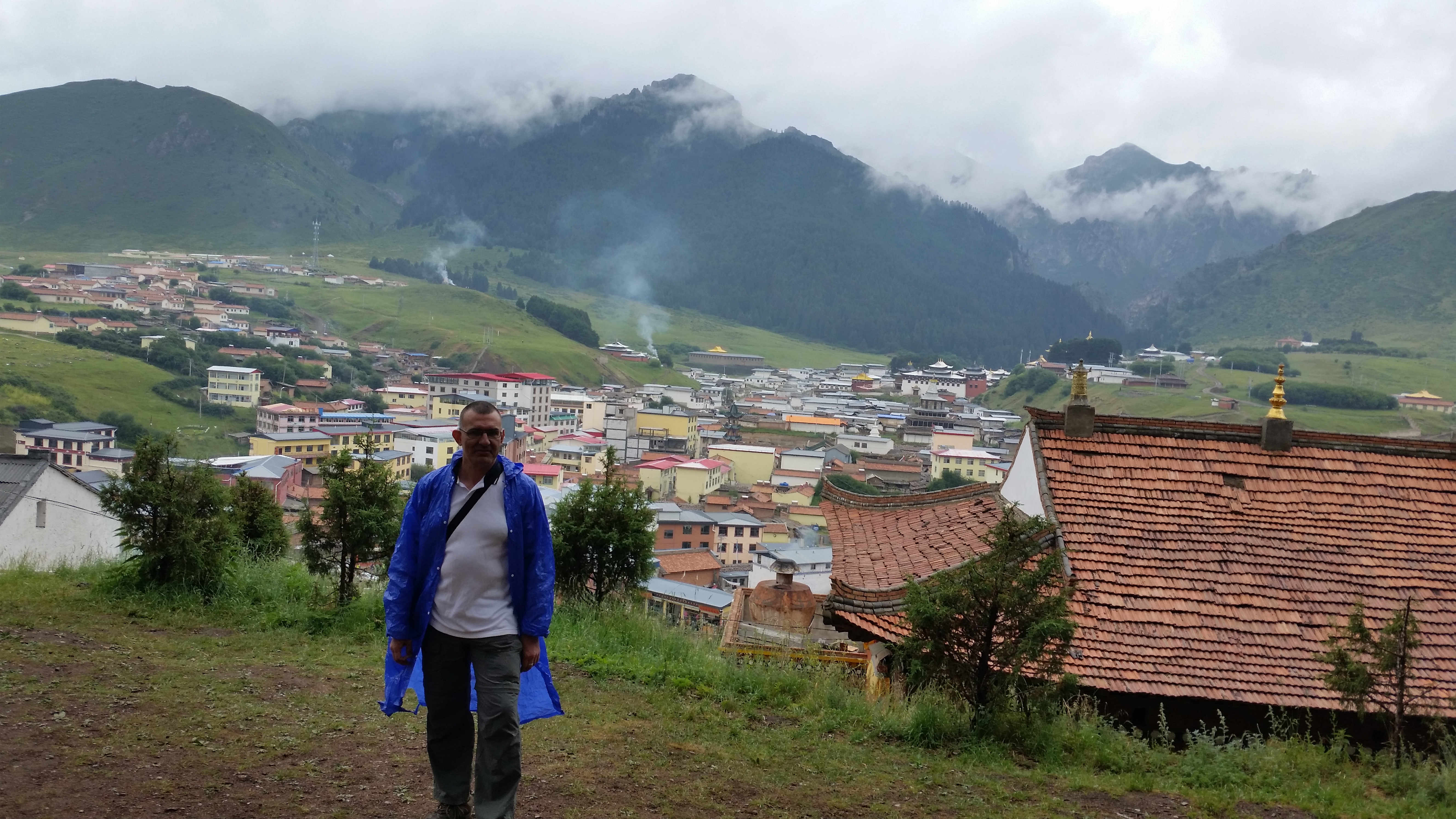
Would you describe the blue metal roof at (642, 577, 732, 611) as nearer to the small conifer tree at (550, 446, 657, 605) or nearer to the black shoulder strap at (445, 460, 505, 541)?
the small conifer tree at (550, 446, 657, 605)

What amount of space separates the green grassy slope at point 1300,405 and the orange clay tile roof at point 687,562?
34547 mm

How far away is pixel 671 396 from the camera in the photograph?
8575 cm

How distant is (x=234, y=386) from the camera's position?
65062mm

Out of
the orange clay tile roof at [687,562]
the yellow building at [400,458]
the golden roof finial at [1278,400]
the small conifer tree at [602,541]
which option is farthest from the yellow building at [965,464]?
the small conifer tree at [602,541]

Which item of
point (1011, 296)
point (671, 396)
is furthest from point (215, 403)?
point (1011, 296)

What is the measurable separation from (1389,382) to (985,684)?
319 feet

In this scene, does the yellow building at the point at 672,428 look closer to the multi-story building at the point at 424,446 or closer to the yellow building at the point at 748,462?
the yellow building at the point at 748,462

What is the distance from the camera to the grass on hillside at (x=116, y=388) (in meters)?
55.1

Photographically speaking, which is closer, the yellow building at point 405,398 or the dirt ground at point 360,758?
the dirt ground at point 360,758

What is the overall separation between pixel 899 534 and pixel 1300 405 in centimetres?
8077

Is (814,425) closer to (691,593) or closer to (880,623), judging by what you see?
(691,593)

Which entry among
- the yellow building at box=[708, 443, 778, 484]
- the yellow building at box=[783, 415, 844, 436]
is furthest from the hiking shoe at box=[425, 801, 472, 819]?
the yellow building at box=[783, 415, 844, 436]

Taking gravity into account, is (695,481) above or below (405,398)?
below

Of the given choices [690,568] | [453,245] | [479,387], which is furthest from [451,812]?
[453,245]
